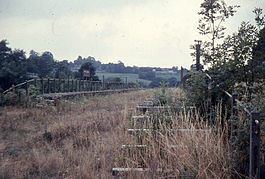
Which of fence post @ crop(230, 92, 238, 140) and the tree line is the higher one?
the tree line

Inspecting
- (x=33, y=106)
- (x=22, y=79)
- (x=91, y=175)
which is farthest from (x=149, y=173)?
(x=22, y=79)

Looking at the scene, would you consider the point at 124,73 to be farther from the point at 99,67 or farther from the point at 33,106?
the point at 33,106

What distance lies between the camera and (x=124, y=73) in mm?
69812

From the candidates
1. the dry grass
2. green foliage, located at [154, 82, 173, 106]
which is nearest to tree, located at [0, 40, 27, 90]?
green foliage, located at [154, 82, 173, 106]

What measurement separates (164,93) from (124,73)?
58353 mm

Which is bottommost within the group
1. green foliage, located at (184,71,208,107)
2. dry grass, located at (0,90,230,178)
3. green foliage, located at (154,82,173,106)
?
dry grass, located at (0,90,230,178)

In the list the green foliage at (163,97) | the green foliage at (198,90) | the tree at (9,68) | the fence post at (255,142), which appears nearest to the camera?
the fence post at (255,142)

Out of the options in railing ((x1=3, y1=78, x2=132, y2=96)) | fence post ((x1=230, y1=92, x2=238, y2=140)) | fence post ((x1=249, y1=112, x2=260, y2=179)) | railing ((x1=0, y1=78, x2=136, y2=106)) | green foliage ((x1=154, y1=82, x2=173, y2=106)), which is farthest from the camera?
railing ((x1=3, y1=78, x2=132, y2=96))

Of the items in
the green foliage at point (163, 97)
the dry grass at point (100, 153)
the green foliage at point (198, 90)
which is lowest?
the dry grass at point (100, 153)

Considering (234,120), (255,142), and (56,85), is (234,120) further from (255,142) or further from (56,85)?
(56,85)

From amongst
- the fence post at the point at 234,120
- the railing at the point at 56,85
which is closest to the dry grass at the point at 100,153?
the fence post at the point at 234,120

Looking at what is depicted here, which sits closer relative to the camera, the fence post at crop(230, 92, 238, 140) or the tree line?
the fence post at crop(230, 92, 238, 140)

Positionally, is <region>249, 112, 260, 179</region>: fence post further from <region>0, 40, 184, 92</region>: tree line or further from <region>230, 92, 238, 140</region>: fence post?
<region>0, 40, 184, 92</region>: tree line

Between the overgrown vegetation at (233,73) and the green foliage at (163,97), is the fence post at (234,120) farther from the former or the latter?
the green foliage at (163,97)
